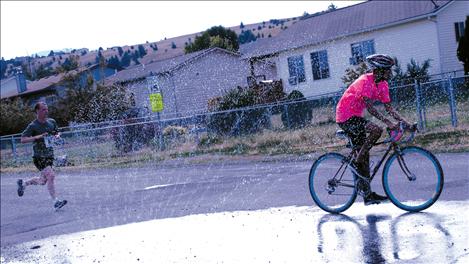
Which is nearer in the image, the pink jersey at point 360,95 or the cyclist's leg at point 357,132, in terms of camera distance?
the pink jersey at point 360,95

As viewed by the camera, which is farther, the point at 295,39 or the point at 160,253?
the point at 295,39

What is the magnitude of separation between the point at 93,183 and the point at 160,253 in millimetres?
10477

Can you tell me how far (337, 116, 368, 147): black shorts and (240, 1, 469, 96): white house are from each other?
1946 cm

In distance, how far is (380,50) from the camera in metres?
30.0

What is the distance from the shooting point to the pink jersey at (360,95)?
7469mm

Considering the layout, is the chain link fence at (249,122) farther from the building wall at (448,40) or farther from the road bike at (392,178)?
the road bike at (392,178)

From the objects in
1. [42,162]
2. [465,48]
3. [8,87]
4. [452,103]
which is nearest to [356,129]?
[42,162]

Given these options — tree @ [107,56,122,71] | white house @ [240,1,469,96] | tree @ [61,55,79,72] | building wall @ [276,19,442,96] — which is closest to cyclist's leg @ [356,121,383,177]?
white house @ [240,1,469,96]

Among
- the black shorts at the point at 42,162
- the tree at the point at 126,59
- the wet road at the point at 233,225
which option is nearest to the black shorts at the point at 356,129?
the wet road at the point at 233,225

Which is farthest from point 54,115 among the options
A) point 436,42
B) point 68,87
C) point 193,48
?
point 436,42

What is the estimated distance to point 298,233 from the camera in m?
7.27

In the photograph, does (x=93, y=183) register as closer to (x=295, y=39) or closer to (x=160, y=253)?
(x=160, y=253)

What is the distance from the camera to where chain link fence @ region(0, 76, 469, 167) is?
1695cm

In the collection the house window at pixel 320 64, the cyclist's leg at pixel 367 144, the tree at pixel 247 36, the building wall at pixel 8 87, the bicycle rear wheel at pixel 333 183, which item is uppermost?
the tree at pixel 247 36
